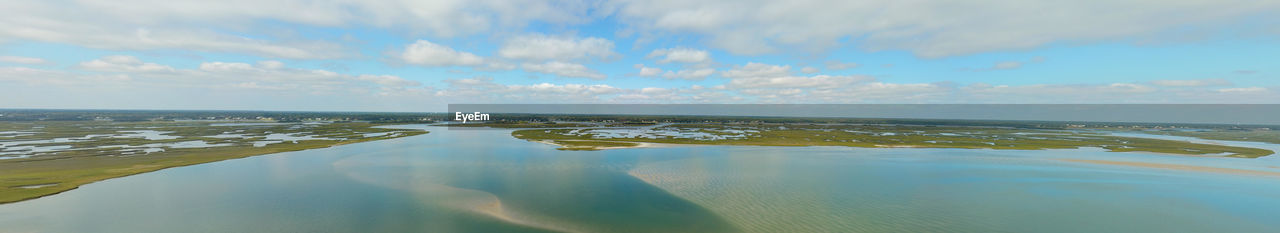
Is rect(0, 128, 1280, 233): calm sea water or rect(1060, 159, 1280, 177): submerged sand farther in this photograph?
rect(1060, 159, 1280, 177): submerged sand

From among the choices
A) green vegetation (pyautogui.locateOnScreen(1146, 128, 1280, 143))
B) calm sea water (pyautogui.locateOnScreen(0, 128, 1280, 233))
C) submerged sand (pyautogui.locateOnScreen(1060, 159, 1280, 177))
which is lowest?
calm sea water (pyautogui.locateOnScreen(0, 128, 1280, 233))

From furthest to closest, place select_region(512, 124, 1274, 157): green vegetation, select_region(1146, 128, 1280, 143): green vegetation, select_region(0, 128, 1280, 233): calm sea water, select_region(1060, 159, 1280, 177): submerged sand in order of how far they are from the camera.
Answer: select_region(1146, 128, 1280, 143): green vegetation < select_region(512, 124, 1274, 157): green vegetation < select_region(1060, 159, 1280, 177): submerged sand < select_region(0, 128, 1280, 233): calm sea water

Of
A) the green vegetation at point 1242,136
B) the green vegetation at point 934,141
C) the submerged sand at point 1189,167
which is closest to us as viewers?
the submerged sand at point 1189,167

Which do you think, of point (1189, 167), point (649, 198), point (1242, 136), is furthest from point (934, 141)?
point (1242, 136)

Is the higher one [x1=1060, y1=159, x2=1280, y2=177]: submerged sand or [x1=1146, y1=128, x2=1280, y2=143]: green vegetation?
[x1=1146, y1=128, x2=1280, y2=143]: green vegetation

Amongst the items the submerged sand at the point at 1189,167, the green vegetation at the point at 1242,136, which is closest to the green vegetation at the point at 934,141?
the submerged sand at the point at 1189,167

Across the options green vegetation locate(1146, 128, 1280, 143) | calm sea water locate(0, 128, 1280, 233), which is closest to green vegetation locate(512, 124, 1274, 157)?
calm sea water locate(0, 128, 1280, 233)

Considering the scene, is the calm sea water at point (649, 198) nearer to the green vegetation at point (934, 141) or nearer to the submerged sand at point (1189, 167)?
the submerged sand at point (1189, 167)

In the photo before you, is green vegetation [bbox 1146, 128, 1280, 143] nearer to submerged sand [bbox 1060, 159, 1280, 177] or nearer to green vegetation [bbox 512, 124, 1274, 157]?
green vegetation [bbox 512, 124, 1274, 157]
